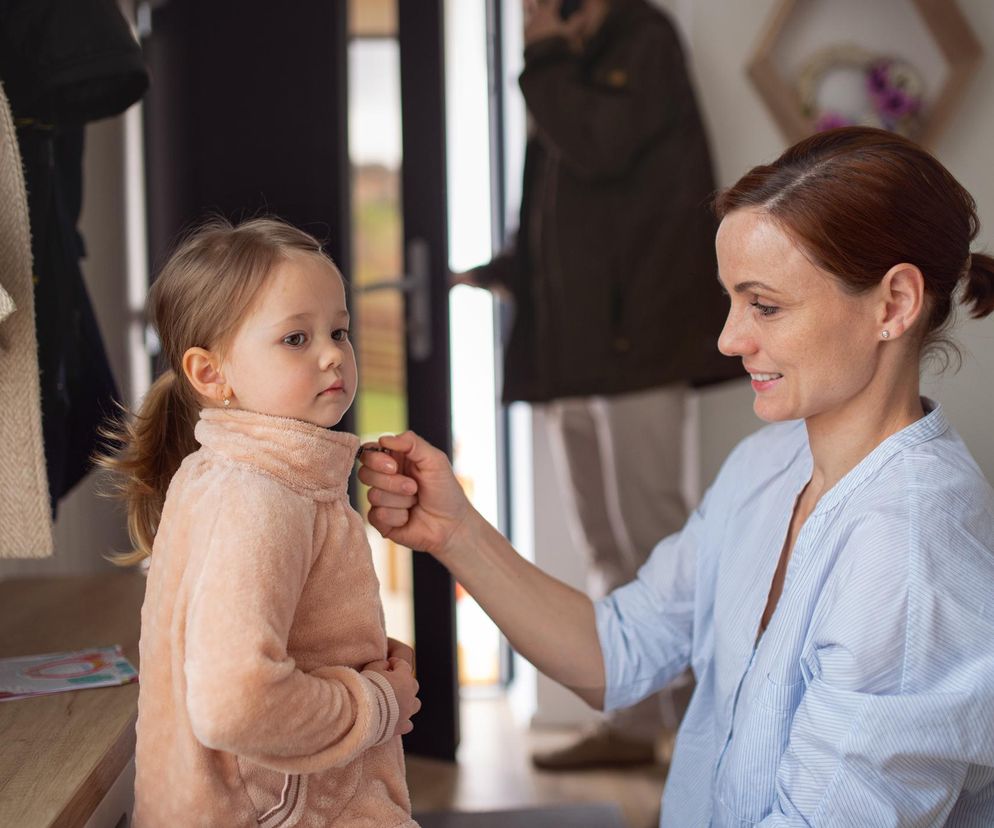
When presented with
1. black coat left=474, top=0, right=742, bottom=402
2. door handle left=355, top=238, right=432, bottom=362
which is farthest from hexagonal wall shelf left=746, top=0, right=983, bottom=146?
door handle left=355, top=238, right=432, bottom=362

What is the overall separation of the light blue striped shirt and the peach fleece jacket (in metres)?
0.40

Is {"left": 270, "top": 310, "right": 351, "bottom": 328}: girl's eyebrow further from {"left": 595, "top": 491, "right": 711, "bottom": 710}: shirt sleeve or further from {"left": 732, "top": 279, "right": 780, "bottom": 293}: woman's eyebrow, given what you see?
{"left": 595, "top": 491, "right": 711, "bottom": 710}: shirt sleeve

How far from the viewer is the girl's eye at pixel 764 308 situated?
119cm

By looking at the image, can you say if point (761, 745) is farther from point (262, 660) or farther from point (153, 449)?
point (153, 449)

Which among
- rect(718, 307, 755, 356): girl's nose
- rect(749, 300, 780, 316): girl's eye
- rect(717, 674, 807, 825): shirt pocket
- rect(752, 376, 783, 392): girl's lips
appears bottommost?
rect(717, 674, 807, 825): shirt pocket

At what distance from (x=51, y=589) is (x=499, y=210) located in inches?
65.9

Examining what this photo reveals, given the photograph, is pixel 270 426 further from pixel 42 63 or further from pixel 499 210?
pixel 499 210

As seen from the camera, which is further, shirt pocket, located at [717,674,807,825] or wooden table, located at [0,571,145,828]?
shirt pocket, located at [717,674,807,825]

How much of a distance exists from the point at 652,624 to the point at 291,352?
67 centimetres

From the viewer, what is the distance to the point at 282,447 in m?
A: 0.97

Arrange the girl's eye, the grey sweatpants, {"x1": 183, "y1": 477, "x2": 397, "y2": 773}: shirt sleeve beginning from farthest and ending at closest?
1. the grey sweatpants
2. the girl's eye
3. {"x1": 183, "y1": 477, "x2": 397, "y2": 773}: shirt sleeve

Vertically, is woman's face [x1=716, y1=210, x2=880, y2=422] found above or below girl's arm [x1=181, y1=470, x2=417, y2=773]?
above

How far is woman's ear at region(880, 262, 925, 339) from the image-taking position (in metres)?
1.14

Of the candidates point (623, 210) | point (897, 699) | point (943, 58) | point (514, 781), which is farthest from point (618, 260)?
point (897, 699)
